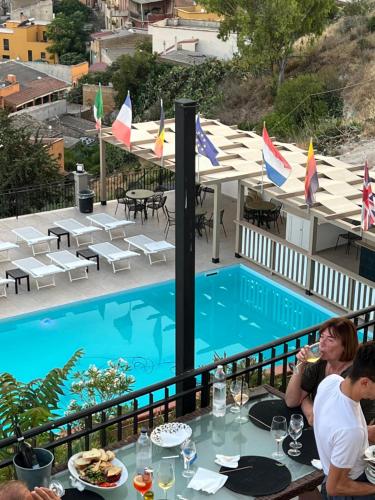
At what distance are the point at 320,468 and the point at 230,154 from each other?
12752mm

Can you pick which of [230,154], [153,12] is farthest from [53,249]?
[153,12]

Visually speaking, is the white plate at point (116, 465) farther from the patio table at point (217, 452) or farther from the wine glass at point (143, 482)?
the wine glass at point (143, 482)

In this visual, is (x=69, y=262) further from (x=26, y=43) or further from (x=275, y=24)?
(x=26, y=43)

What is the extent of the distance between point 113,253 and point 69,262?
928 mm

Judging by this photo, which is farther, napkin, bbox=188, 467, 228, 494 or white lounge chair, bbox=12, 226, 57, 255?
white lounge chair, bbox=12, 226, 57, 255

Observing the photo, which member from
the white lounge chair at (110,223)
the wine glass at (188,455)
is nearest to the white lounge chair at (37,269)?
the white lounge chair at (110,223)

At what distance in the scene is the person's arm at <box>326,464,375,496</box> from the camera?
4.54m

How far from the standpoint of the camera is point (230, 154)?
17531 millimetres

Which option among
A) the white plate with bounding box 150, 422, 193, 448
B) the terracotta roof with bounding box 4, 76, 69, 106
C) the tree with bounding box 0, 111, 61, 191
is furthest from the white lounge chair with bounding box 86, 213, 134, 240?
the terracotta roof with bounding box 4, 76, 69, 106

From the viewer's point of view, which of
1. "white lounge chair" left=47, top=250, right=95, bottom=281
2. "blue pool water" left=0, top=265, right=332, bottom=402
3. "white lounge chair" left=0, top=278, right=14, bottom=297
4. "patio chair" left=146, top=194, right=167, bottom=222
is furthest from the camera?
"patio chair" left=146, top=194, right=167, bottom=222

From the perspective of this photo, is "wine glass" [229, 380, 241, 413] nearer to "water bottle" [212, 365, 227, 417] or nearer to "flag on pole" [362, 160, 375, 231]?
"water bottle" [212, 365, 227, 417]

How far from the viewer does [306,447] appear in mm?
5426

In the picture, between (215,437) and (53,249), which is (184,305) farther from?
(53,249)

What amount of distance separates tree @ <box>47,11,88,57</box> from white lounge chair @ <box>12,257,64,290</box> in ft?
253
